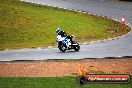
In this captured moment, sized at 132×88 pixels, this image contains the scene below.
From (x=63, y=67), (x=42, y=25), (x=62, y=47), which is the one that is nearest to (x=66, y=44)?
(x=62, y=47)

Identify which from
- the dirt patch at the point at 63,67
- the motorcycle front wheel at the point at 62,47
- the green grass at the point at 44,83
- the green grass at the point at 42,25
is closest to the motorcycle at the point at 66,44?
the motorcycle front wheel at the point at 62,47

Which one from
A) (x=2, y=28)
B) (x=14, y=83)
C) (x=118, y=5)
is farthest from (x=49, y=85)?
(x=118, y=5)

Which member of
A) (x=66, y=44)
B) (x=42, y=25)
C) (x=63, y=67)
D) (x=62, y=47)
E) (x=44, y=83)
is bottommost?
(x=44, y=83)

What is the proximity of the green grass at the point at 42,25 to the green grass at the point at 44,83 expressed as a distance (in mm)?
10568

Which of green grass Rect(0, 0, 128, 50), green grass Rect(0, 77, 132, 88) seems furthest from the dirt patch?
green grass Rect(0, 0, 128, 50)

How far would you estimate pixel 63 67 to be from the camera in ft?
66.1

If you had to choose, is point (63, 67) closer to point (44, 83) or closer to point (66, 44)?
point (44, 83)

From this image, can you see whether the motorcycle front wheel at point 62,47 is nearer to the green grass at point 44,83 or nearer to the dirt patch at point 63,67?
the dirt patch at point 63,67

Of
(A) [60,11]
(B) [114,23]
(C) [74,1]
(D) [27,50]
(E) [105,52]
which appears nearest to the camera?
(E) [105,52]

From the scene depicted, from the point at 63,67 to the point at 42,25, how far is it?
1539 centimetres

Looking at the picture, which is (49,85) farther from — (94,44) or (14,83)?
(94,44)

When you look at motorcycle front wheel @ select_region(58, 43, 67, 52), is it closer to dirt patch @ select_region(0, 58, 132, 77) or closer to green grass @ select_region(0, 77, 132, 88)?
dirt patch @ select_region(0, 58, 132, 77)

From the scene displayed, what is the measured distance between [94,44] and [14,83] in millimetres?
11396

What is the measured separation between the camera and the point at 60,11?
40.6 metres
